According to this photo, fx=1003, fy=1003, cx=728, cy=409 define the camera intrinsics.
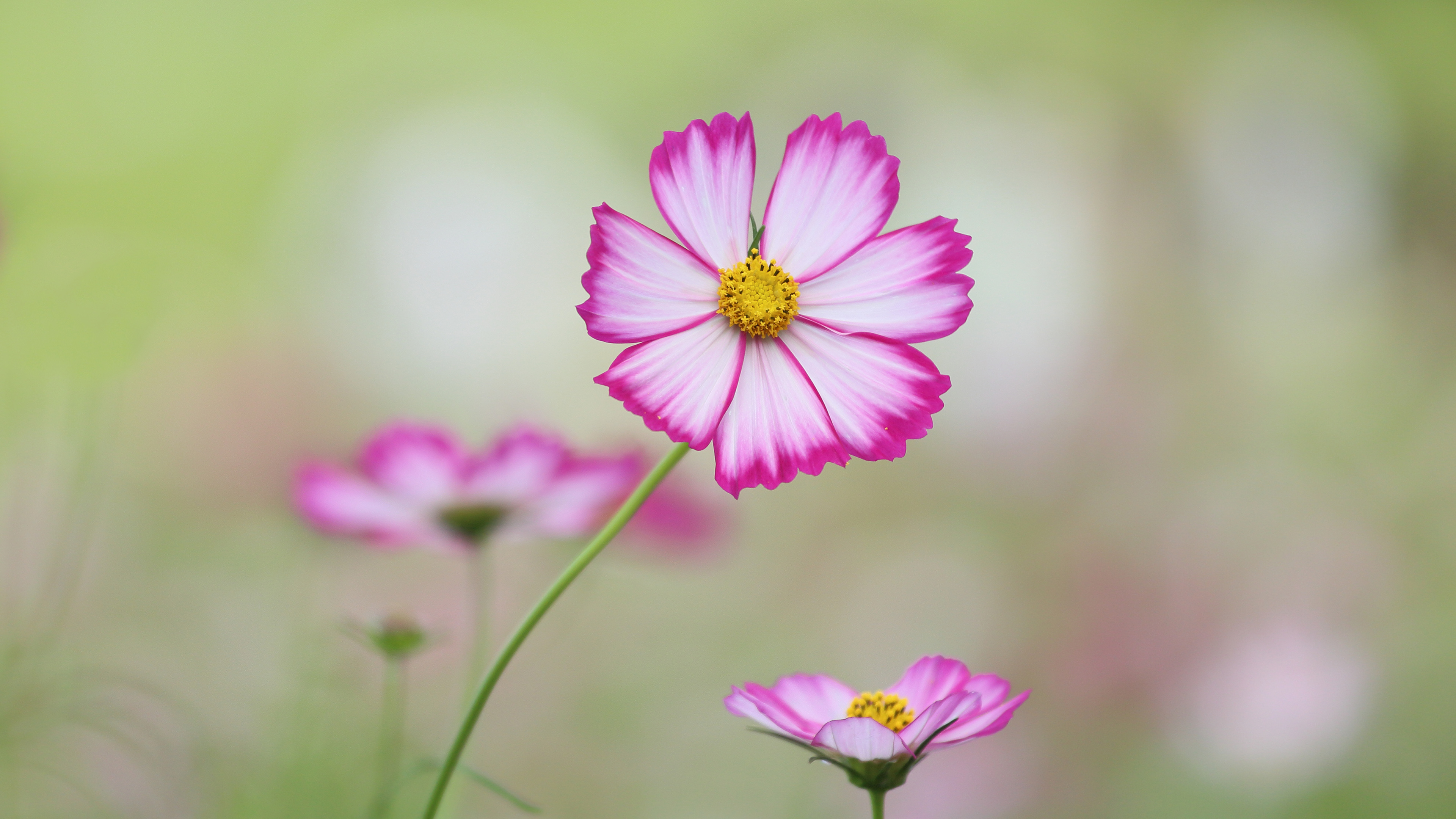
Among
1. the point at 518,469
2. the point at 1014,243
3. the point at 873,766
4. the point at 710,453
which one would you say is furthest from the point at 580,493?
the point at 1014,243

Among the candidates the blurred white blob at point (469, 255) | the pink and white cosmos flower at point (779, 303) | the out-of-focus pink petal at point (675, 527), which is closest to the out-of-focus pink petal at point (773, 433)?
the pink and white cosmos flower at point (779, 303)

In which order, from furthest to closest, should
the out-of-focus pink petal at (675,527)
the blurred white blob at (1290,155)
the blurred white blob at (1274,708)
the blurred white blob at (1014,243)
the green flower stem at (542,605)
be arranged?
the blurred white blob at (1290,155) < the blurred white blob at (1014,243) < the blurred white blob at (1274,708) < the out-of-focus pink petal at (675,527) < the green flower stem at (542,605)

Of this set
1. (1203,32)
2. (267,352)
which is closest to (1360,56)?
(1203,32)

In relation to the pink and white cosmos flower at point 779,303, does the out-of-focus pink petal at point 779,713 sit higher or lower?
lower

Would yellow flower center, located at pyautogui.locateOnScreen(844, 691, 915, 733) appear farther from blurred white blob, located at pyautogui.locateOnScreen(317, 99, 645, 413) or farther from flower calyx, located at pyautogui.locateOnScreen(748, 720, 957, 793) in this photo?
blurred white blob, located at pyautogui.locateOnScreen(317, 99, 645, 413)

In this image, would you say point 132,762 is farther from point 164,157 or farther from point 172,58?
point 172,58

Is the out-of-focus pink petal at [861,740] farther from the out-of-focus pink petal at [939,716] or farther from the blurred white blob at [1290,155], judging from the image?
the blurred white blob at [1290,155]

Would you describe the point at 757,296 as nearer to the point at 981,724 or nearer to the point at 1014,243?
the point at 981,724
